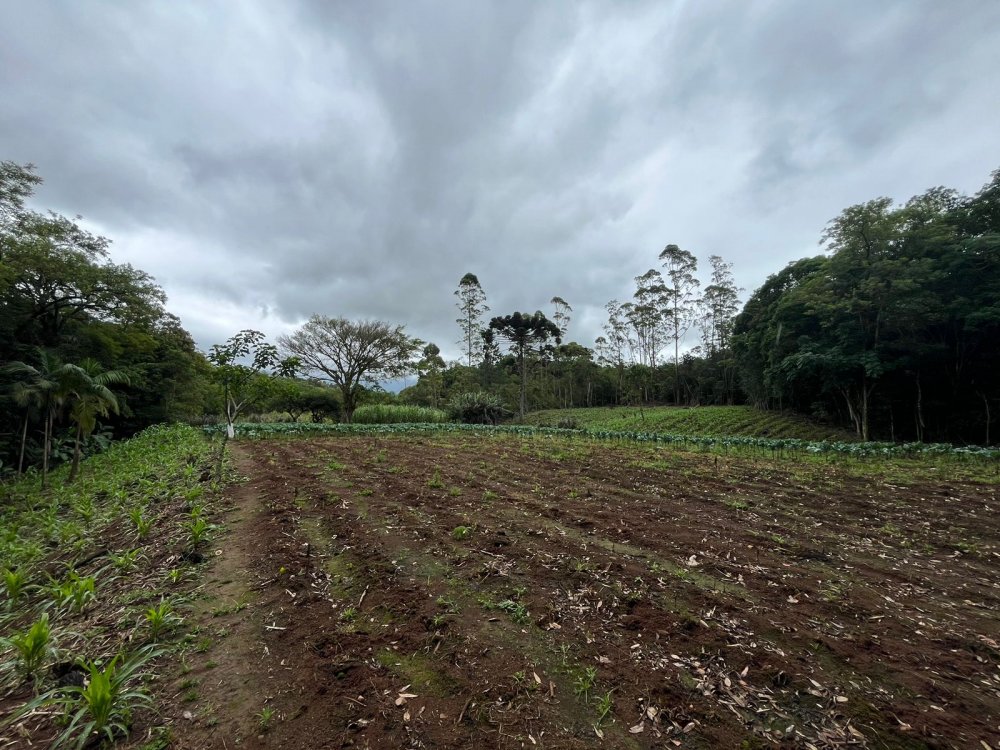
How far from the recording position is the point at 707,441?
46.4 feet

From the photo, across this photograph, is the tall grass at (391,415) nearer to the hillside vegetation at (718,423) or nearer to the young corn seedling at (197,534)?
the hillside vegetation at (718,423)

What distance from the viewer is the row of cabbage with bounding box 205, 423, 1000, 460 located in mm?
11391

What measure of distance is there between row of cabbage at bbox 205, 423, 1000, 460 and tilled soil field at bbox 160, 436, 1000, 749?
22.8 ft

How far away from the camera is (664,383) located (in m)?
40.8

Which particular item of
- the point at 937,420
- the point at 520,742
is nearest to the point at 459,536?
the point at 520,742

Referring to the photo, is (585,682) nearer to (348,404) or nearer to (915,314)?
(915,314)

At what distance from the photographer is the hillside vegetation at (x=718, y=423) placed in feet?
70.7

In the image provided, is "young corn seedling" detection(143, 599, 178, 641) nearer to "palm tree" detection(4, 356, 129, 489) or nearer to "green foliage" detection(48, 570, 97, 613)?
"green foliage" detection(48, 570, 97, 613)

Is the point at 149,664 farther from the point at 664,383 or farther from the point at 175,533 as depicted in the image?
the point at 664,383

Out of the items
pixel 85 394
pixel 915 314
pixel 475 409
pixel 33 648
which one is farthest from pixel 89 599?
pixel 915 314

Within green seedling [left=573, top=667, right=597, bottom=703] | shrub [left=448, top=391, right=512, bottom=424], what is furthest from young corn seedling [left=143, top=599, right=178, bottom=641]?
shrub [left=448, top=391, right=512, bottom=424]

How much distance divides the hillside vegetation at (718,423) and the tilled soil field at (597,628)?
18.0 meters

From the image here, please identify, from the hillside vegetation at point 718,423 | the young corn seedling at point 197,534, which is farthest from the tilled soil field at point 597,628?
the hillside vegetation at point 718,423

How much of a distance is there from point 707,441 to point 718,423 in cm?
1280
